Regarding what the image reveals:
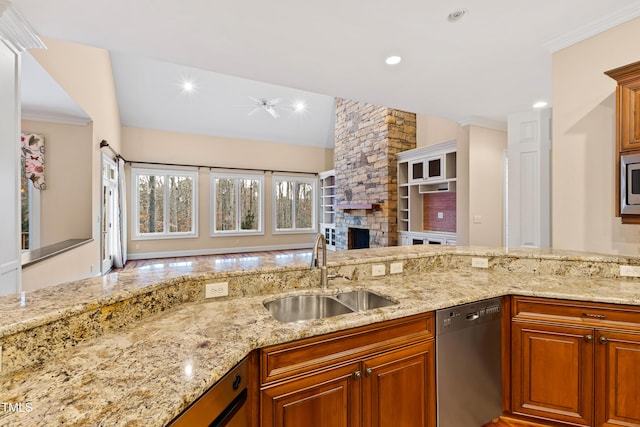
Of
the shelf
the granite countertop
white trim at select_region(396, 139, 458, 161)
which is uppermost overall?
white trim at select_region(396, 139, 458, 161)

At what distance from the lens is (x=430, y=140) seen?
6.13 m

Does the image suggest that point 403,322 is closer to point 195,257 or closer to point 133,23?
point 133,23

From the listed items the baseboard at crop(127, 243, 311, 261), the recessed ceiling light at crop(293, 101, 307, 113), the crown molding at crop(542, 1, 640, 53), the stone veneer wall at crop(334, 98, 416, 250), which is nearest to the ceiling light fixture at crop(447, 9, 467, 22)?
the crown molding at crop(542, 1, 640, 53)

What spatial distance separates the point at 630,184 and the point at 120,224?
307 inches

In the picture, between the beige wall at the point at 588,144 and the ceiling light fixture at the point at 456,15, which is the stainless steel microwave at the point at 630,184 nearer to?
the beige wall at the point at 588,144

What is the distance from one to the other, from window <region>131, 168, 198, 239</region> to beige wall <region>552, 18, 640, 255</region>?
768 centimetres

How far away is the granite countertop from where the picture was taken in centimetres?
76

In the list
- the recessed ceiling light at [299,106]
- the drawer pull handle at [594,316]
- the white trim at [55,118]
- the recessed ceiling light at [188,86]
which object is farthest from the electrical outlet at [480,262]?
the recessed ceiling light at [188,86]

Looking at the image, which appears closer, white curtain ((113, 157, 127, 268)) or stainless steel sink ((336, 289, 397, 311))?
stainless steel sink ((336, 289, 397, 311))

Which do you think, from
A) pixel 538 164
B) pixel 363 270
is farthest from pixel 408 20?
pixel 538 164

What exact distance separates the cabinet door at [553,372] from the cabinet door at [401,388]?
0.64 meters

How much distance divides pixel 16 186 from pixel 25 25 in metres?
1.19

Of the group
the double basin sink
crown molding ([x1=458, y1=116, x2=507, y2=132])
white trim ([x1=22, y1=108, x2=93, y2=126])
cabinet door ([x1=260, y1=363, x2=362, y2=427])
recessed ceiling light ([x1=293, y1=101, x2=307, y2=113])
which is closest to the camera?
cabinet door ([x1=260, y1=363, x2=362, y2=427])

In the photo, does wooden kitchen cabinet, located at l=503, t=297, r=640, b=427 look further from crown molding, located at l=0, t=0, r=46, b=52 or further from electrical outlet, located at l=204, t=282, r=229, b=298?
crown molding, located at l=0, t=0, r=46, b=52
